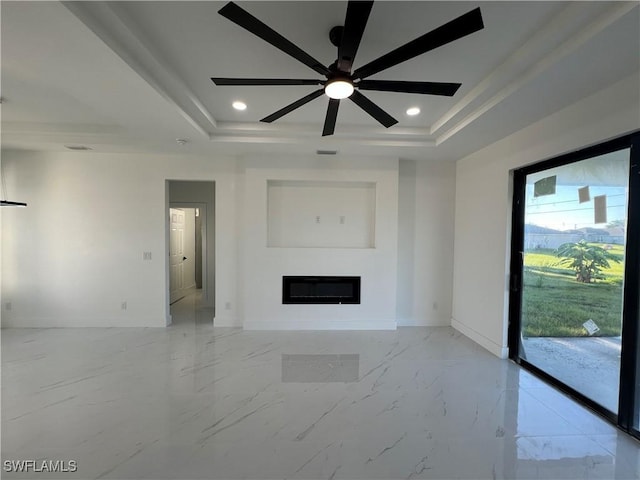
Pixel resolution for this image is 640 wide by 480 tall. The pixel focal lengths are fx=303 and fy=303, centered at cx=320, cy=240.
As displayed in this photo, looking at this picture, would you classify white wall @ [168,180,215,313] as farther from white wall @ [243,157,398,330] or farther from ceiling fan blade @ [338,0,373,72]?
ceiling fan blade @ [338,0,373,72]

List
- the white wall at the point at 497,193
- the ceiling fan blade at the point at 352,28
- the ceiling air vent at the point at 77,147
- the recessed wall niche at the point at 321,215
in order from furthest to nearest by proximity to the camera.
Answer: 1. the recessed wall niche at the point at 321,215
2. the ceiling air vent at the point at 77,147
3. the white wall at the point at 497,193
4. the ceiling fan blade at the point at 352,28

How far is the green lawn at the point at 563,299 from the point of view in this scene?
2.47m

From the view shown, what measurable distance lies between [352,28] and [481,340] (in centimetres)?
401

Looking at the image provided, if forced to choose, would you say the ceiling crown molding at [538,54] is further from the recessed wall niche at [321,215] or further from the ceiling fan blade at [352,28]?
the recessed wall niche at [321,215]

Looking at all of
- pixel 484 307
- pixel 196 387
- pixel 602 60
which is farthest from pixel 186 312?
pixel 602 60

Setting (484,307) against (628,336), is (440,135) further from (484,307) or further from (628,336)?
(628,336)

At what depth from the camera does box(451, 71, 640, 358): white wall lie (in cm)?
236

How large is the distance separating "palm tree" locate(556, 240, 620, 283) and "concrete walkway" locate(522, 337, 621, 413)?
541mm

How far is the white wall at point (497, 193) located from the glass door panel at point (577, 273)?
0.70 ft

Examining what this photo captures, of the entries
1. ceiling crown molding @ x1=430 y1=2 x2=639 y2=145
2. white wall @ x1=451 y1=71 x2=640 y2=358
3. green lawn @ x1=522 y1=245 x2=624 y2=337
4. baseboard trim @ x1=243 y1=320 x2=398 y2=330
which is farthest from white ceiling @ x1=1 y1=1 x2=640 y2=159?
baseboard trim @ x1=243 y1=320 x2=398 y2=330

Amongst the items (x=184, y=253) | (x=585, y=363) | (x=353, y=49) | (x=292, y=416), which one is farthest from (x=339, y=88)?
(x=184, y=253)

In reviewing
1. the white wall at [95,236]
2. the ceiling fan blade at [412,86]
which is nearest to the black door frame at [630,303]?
the ceiling fan blade at [412,86]

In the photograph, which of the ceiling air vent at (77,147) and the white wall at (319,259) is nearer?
the ceiling air vent at (77,147)

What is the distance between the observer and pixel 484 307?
158 inches
